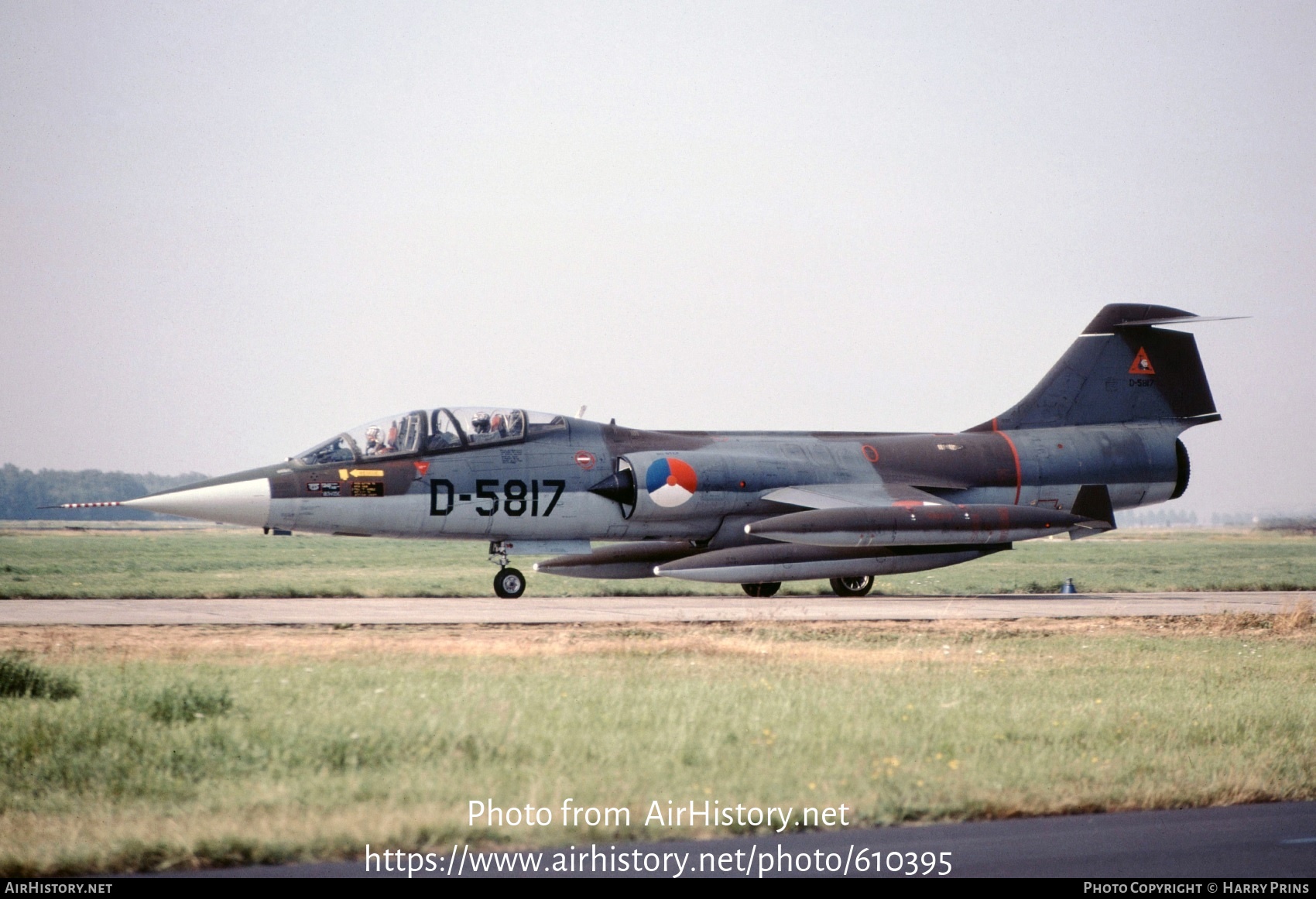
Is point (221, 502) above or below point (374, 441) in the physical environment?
below

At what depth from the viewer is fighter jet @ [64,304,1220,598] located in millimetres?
21203

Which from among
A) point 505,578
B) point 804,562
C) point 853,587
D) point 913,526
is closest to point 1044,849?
point 804,562

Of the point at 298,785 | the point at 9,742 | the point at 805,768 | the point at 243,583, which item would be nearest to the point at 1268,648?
the point at 805,768

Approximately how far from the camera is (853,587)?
80.5ft

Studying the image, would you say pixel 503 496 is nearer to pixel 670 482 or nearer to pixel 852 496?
pixel 670 482

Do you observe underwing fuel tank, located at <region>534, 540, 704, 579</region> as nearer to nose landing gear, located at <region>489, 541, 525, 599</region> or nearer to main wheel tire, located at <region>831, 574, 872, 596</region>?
nose landing gear, located at <region>489, 541, 525, 599</region>

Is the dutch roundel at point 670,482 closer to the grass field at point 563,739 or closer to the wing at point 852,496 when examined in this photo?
the wing at point 852,496

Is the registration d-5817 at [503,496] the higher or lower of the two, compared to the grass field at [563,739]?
higher

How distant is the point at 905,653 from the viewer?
14.1m

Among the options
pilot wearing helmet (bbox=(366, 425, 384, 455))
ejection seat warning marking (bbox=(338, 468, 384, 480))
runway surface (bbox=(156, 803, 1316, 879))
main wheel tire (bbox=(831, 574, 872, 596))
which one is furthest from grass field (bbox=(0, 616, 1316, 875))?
main wheel tire (bbox=(831, 574, 872, 596))

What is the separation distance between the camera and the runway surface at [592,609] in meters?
16.9

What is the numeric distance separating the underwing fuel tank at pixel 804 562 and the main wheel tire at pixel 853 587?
1.57 m

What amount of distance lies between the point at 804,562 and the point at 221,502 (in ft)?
30.7

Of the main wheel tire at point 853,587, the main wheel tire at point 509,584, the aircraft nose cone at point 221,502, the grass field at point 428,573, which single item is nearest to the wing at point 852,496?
the main wheel tire at point 853,587
